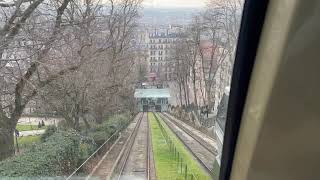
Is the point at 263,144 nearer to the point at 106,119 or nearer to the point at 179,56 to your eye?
the point at 179,56

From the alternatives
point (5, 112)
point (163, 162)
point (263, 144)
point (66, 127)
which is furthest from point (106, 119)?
point (263, 144)

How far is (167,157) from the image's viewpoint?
196 centimetres

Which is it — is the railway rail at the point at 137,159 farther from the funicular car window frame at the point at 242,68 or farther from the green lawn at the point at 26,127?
the funicular car window frame at the point at 242,68

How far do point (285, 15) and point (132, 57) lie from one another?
107 cm

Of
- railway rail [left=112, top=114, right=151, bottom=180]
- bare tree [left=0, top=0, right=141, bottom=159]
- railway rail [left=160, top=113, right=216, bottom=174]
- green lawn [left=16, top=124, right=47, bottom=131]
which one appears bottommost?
railway rail [left=112, top=114, right=151, bottom=180]

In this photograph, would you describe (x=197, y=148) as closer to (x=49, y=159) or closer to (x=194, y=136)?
(x=194, y=136)

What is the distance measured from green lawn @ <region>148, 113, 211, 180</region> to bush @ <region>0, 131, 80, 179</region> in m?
0.40

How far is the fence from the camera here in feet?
6.25

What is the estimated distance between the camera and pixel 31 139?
1.81m

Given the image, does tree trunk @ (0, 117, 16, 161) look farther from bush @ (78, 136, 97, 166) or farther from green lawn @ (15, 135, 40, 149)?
bush @ (78, 136, 97, 166)

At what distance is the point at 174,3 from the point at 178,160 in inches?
30.9

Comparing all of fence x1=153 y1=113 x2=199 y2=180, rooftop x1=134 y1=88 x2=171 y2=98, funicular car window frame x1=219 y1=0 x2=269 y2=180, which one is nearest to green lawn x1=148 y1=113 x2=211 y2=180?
fence x1=153 y1=113 x2=199 y2=180

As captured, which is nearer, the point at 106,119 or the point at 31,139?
the point at 31,139

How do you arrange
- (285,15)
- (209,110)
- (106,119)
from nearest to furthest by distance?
(285,15) < (209,110) < (106,119)
